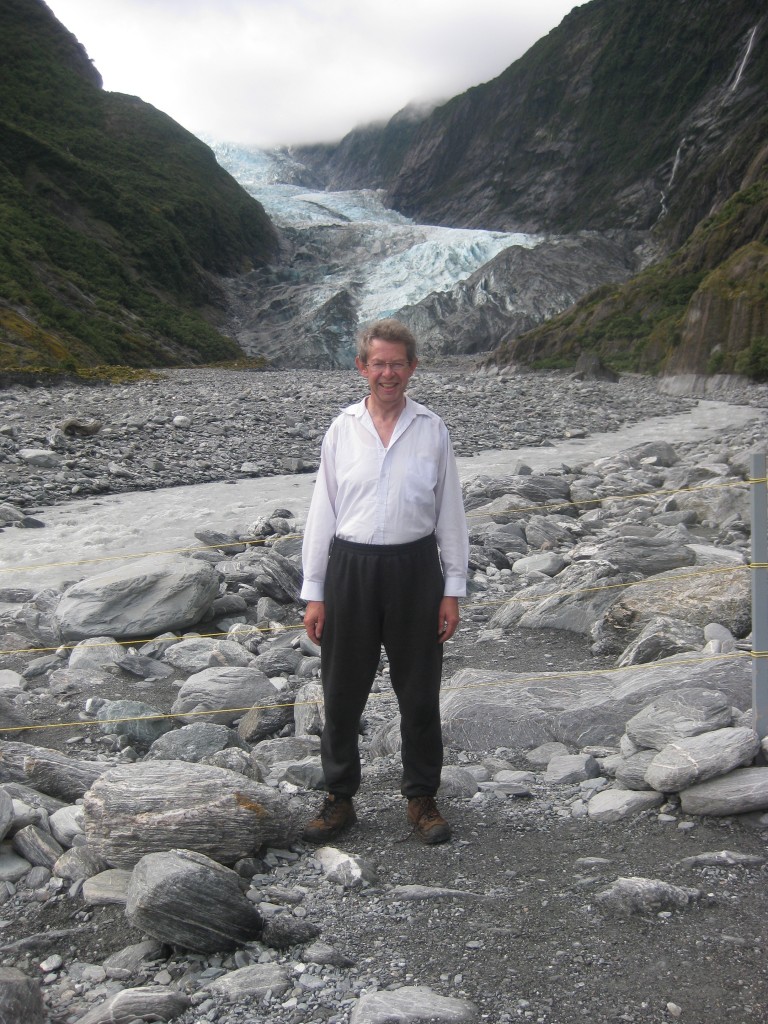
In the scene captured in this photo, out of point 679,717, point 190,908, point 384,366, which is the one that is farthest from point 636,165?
point 190,908

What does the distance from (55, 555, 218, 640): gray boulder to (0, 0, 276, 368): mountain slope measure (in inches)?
870

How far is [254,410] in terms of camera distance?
18938mm

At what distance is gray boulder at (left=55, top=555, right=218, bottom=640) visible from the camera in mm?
6109

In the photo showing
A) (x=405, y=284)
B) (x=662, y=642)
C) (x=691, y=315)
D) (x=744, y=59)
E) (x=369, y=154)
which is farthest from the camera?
(x=369, y=154)

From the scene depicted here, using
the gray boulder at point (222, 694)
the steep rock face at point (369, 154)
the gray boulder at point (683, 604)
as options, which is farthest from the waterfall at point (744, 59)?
the gray boulder at point (222, 694)

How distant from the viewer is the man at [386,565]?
10.2 ft

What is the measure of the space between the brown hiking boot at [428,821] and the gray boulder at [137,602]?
3263 millimetres

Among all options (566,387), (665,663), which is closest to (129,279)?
Answer: (566,387)

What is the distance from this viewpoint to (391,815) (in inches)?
136

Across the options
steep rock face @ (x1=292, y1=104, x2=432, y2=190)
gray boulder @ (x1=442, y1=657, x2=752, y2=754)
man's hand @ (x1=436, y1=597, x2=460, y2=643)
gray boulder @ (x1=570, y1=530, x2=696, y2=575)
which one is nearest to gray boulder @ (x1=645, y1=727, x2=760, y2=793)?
gray boulder @ (x1=442, y1=657, x2=752, y2=754)

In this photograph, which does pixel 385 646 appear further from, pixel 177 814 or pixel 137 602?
pixel 137 602

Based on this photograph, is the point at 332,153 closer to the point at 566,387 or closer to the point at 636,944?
the point at 566,387

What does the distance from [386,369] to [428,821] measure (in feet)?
5.01

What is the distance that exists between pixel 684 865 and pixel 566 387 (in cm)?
2790
